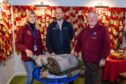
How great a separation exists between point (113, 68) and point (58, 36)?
1076 mm

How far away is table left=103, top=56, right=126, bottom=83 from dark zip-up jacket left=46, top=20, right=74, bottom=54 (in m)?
0.85

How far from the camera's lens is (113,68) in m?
3.58

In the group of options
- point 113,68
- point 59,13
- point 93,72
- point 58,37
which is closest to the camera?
point 93,72

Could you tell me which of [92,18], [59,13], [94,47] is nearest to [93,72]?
[94,47]

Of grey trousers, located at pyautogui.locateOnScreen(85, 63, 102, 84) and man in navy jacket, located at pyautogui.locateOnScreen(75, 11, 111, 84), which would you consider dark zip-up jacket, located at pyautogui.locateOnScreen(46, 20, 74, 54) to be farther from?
grey trousers, located at pyautogui.locateOnScreen(85, 63, 102, 84)

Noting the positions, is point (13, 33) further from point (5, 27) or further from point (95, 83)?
point (95, 83)

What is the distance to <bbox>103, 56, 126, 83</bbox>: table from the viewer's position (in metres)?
3.58

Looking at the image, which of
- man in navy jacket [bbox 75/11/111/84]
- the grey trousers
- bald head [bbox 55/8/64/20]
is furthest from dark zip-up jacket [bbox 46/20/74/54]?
the grey trousers

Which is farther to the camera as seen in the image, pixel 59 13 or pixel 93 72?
pixel 59 13

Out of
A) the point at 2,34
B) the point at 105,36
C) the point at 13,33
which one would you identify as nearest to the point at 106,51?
the point at 105,36

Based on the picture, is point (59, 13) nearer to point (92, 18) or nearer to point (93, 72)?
point (92, 18)

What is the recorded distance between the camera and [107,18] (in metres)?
4.50

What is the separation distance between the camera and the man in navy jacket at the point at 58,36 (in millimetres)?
3121

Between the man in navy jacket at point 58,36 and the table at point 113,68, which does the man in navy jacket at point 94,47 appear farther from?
the table at point 113,68
